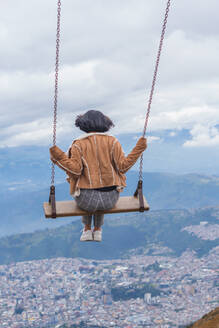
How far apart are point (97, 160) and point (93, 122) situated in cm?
66

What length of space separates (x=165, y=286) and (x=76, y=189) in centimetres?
14034

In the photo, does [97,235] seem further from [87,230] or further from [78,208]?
[78,208]

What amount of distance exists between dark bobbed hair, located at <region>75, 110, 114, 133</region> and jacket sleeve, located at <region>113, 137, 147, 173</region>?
37 centimetres

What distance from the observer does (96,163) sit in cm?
707

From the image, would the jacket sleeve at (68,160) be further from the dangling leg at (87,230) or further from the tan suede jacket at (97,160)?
the dangling leg at (87,230)

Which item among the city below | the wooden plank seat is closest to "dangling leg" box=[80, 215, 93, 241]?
the wooden plank seat

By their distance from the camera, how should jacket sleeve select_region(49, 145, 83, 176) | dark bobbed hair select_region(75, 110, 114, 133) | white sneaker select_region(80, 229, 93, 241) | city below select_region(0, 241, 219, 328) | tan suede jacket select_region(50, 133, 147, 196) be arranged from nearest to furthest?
1. jacket sleeve select_region(49, 145, 83, 176)
2. tan suede jacket select_region(50, 133, 147, 196)
3. dark bobbed hair select_region(75, 110, 114, 133)
4. white sneaker select_region(80, 229, 93, 241)
5. city below select_region(0, 241, 219, 328)

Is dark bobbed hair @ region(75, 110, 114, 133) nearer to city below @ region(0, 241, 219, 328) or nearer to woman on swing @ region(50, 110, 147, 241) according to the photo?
woman on swing @ region(50, 110, 147, 241)

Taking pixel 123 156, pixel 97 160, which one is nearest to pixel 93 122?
pixel 97 160

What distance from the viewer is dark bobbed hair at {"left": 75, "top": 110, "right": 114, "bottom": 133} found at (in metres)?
7.16

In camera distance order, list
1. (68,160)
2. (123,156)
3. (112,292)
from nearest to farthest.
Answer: (68,160), (123,156), (112,292)

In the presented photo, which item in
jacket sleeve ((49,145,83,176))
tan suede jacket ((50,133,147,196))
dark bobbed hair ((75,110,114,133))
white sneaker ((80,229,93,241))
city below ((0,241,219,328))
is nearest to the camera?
jacket sleeve ((49,145,83,176))

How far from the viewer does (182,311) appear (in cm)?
11169

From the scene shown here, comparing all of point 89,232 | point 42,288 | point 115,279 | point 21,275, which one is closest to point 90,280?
point 115,279
